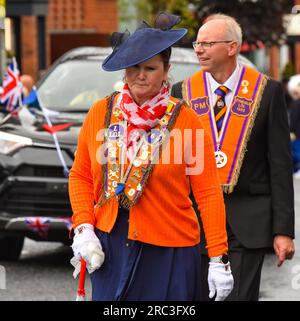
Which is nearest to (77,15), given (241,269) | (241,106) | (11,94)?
(11,94)

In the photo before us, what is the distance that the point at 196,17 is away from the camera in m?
28.1

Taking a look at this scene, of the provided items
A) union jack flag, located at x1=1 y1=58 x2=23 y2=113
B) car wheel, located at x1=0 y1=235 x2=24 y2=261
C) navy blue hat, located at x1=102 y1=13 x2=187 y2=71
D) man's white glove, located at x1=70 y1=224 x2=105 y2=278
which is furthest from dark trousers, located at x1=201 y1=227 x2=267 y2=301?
union jack flag, located at x1=1 y1=58 x2=23 y2=113

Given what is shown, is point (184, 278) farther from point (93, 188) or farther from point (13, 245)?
point (13, 245)

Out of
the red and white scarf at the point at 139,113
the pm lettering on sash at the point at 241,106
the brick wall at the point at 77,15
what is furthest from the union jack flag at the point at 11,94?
the brick wall at the point at 77,15

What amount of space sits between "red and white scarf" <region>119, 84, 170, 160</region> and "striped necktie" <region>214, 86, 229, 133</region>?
119 cm

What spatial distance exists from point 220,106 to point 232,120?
0.10 meters

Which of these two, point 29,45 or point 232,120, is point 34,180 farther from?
point 29,45

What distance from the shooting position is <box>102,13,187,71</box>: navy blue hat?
15.2 ft

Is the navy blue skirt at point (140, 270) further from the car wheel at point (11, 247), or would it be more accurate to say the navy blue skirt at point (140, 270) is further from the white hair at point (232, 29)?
the car wheel at point (11, 247)

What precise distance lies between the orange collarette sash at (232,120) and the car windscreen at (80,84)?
15.5ft

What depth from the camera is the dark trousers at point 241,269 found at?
5.91 m

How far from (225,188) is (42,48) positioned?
26497mm

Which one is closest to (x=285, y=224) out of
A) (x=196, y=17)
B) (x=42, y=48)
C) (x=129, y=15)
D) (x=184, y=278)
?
(x=184, y=278)

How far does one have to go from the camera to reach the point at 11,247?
34.4 feet
